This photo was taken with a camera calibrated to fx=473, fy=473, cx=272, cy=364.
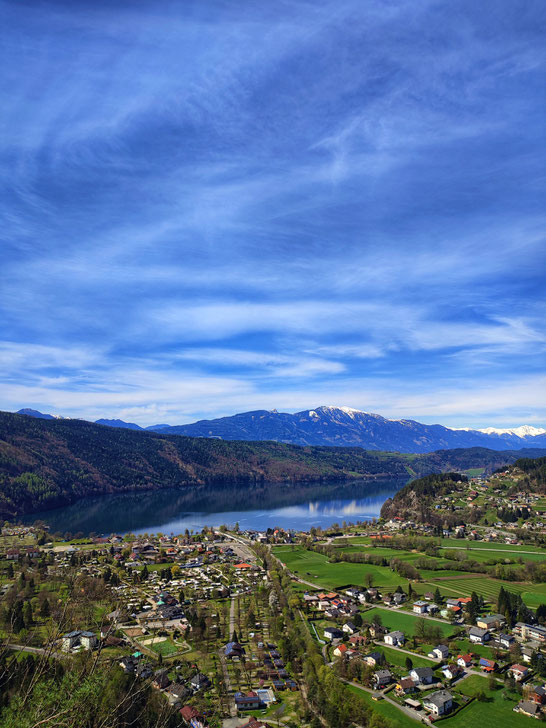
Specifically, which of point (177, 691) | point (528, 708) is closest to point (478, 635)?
point (528, 708)

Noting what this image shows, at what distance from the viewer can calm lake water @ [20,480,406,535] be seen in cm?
9812

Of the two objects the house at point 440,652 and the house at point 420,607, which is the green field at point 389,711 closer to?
the house at point 440,652

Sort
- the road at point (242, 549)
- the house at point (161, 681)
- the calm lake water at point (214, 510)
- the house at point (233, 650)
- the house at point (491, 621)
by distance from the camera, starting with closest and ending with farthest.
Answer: the house at point (161, 681)
the house at point (233, 650)
the house at point (491, 621)
the road at point (242, 549)
the calm lake water at point (214, 510)

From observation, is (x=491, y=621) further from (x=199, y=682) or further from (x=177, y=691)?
(x=177, y=691)

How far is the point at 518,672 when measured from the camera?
28250 mm

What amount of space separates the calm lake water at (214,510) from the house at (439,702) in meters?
68.8

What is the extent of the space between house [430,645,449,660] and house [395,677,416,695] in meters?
4.39

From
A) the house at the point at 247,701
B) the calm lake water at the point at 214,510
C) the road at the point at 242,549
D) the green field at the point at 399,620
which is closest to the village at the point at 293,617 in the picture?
the house at the point at 247,701

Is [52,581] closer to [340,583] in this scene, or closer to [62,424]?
[340,583]

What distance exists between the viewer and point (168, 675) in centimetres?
2795

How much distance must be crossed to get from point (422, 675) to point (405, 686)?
5.04 ft

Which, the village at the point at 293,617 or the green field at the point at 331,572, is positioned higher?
the village at the point at 293,617

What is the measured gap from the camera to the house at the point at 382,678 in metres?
27.6

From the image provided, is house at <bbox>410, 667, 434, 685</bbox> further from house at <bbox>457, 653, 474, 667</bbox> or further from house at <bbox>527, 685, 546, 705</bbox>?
house at <bbox>527, 685, 546, 705</bbox>
